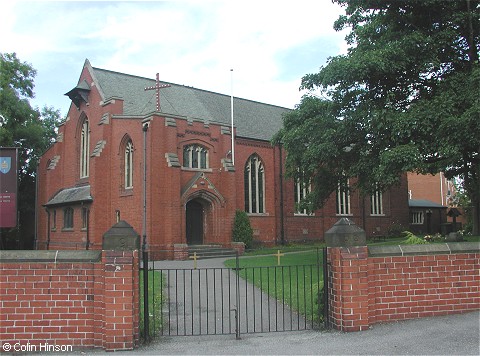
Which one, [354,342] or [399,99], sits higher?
[399,99]

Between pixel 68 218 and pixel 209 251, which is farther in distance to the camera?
pixel 68 218

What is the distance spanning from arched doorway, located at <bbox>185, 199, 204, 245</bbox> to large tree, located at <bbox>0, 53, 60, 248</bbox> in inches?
566

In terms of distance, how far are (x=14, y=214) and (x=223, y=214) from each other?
A: 63.2 feet

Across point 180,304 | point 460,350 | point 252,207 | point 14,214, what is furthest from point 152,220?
point 460,350

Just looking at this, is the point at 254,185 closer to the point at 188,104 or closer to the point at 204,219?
the point at 204,219

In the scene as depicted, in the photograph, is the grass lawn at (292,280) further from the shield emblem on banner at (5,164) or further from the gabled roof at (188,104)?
the gabled roof at (188,104)

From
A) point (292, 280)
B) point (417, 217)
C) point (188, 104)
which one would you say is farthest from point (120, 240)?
point (417, 217)

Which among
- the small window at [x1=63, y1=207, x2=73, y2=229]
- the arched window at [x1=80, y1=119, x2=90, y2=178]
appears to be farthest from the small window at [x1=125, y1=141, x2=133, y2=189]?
the small window at [x1=63, y1=207, x2=73, y2=229]

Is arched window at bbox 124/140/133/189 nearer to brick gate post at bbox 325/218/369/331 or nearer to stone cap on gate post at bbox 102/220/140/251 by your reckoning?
stone cap on gate post at bbox 102/220/140/251

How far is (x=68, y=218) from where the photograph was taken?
30.2 metres

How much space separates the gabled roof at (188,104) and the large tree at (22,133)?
8.42 meters

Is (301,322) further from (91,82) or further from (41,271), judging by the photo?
(91,82)

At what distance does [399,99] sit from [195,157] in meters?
14.2

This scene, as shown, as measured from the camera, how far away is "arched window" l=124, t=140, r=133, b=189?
26922mm
